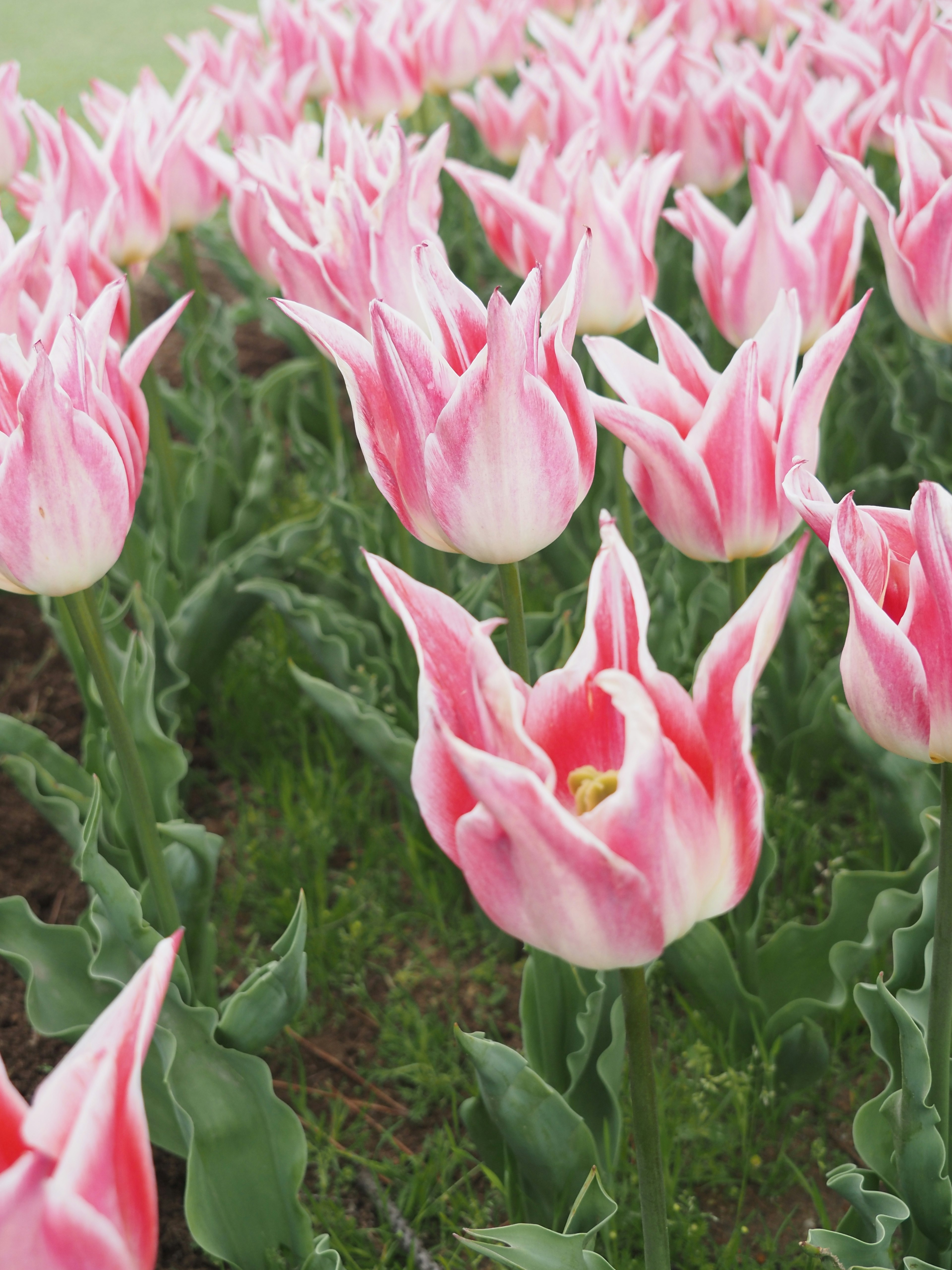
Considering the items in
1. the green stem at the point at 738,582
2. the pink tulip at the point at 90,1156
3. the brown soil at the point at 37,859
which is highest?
the pink tulip at the point at 90,1156

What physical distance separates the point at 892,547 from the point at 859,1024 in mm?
1060

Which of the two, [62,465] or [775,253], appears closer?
[62,465]

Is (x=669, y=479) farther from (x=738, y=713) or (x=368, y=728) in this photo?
(x=368, y=728)

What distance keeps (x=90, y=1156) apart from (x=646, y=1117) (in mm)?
481

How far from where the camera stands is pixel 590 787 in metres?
0.74

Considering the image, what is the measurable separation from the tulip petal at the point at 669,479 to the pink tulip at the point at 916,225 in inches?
19.8

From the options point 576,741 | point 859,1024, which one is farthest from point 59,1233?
point 859,1024

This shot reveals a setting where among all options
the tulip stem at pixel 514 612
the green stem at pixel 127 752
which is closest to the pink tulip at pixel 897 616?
the tulip stem at pixel 514 612

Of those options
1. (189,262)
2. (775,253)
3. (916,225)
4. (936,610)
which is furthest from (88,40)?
(936,610)

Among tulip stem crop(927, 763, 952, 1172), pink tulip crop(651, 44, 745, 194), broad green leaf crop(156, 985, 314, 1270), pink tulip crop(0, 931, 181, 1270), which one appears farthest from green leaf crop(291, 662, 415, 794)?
pink tulip crop(651, 44, 745, 194)

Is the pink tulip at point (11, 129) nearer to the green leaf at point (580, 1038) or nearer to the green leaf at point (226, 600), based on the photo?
the green leaf at point (226, 600)

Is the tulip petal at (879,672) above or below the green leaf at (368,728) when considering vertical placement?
above

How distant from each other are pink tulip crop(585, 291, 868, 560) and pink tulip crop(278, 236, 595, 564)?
0.23ft

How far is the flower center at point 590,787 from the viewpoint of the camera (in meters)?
0.74
